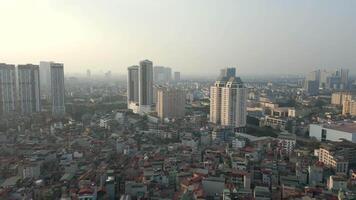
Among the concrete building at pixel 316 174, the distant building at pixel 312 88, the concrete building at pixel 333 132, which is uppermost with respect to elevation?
the distant building at pixel 312 88

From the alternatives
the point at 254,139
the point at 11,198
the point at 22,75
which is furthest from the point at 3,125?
the point at 254,139

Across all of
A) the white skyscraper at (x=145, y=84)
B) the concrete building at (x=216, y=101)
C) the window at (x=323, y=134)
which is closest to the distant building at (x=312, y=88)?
the white skyscraper at (x=145, y=84)

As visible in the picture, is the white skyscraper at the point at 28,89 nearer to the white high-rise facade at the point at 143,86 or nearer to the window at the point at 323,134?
the white high-rise facade at the point at 143,86

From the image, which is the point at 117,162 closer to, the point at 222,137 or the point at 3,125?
the point at 222,137

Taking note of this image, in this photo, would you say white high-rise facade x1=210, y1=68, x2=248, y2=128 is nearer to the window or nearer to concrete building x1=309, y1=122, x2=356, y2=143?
concrete building x1=309, y1=122, x2=356, y2=143

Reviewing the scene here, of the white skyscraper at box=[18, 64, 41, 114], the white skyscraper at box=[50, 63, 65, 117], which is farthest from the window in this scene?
the white skyscraper at box=[18, 64, 41, 114]

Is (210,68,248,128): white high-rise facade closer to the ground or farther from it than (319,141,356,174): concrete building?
farther from it

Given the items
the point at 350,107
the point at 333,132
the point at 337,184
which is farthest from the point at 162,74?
the point at 337,184
